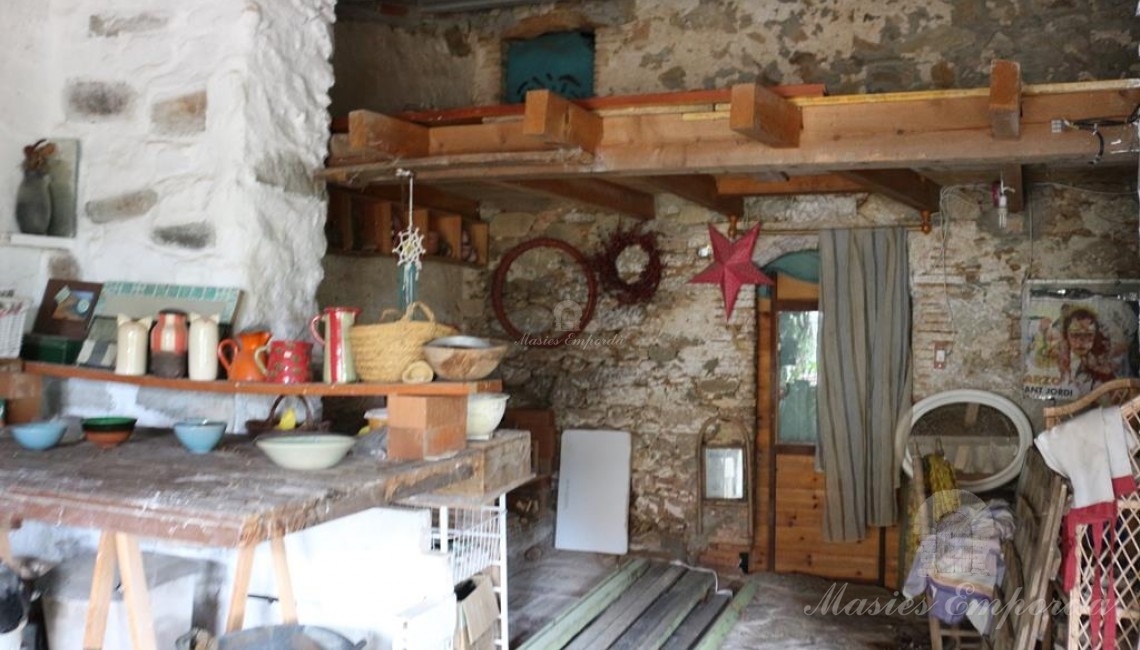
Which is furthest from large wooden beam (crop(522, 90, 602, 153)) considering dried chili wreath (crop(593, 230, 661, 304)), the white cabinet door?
the white cabinet door

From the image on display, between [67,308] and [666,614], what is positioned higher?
[67,308]

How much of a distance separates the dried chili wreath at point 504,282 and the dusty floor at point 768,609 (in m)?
1.35

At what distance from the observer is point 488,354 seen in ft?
8.13

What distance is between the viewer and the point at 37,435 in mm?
2385

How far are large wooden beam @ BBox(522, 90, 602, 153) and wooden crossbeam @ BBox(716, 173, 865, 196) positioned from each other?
1.75 meters

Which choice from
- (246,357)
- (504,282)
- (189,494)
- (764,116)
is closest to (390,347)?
(246,357)

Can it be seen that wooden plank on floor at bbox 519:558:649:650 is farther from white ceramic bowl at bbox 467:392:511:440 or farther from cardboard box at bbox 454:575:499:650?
white ceramic bowl at bbox 467:392:511:440

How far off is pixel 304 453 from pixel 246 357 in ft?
1.98

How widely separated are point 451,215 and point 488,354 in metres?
3.39

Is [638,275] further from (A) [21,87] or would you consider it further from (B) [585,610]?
(A) [21,87]

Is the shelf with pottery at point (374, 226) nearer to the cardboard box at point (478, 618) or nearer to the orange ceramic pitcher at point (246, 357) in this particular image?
the orange ceramic pitcher at point (246, 357)

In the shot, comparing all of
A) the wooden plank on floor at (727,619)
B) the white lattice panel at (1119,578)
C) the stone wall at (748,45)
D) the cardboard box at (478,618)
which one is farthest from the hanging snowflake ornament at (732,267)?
the cardboard box at (478,618)

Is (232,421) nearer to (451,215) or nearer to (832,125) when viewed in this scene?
(832,125)

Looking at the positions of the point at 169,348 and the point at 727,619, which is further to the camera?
the point at 727,619
